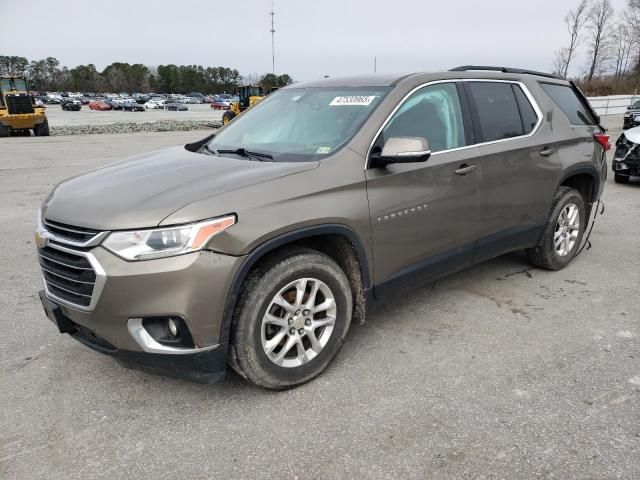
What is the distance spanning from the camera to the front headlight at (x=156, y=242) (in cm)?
246

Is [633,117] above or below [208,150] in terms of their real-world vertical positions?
below

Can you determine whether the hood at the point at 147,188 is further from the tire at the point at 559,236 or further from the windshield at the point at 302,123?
the tire at the point at 559,236

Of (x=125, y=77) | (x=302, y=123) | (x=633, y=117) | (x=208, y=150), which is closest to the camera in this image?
(x=302, y=123)

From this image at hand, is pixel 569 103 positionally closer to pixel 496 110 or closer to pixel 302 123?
pixel 496 110

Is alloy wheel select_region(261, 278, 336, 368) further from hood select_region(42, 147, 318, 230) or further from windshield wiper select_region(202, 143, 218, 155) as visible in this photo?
windshield wiper select_region(202, 143, 218, 155)

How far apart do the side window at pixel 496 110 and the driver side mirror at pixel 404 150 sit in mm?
1058

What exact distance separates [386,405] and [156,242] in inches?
58.8

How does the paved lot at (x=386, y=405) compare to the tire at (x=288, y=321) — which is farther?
the tire at (x=288, y=321)

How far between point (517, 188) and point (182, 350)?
9.45 ft

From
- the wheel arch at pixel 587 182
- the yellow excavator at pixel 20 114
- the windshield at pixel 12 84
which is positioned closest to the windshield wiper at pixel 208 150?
the wheel arch at pixel 587 182

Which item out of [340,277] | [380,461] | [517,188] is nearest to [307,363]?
[340,277]

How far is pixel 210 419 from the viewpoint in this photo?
9.05 feet

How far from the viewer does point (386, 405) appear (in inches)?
112

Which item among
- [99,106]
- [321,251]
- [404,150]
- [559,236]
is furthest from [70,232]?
[99,106]
